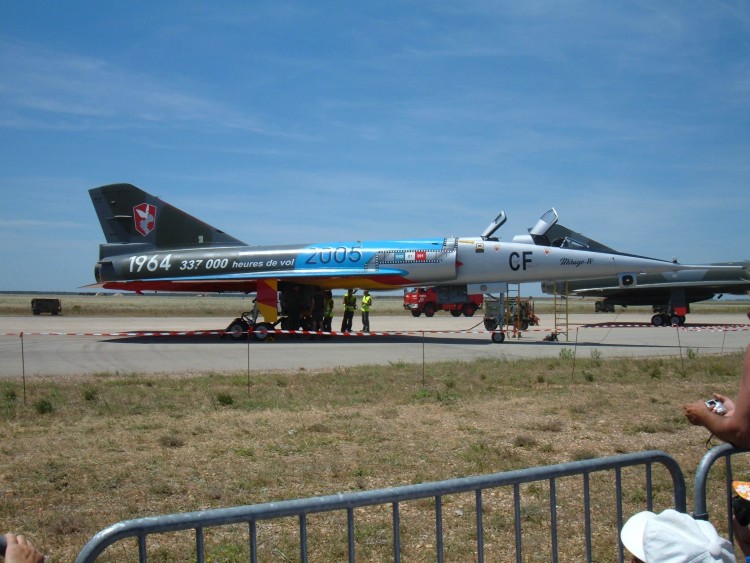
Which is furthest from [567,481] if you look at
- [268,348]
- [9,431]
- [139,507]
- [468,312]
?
[468,312]

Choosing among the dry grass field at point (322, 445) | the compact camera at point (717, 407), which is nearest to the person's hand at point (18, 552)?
the dry grass field at point (322, 445)

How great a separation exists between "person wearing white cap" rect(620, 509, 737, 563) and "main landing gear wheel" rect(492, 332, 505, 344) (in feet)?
64.3

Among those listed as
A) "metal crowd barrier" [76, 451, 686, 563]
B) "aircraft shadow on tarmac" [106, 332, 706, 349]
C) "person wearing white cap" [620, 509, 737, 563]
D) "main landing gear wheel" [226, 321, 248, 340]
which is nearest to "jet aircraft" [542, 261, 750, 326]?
"aircraft shadow on tarmac" [106, 332, 706, 349]

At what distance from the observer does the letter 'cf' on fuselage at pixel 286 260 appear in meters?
21.6

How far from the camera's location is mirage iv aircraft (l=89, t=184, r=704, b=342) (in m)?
21.7

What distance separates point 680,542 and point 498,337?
1990 centimetres

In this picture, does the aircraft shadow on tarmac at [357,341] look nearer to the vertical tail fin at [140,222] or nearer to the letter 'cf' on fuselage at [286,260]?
the letter 'cf' on fuselage at [286,260]

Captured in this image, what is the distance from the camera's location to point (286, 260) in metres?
23.2

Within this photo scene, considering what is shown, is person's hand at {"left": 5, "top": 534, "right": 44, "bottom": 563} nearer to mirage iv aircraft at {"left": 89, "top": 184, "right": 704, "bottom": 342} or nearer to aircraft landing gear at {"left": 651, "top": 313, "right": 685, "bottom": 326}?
mirage iv aircraft at {"left": 89, "top": 184, "right": 704, "bottom": 342}

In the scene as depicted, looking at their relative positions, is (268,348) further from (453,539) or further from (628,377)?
(453,539)

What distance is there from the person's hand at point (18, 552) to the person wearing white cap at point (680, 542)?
2.26 metres

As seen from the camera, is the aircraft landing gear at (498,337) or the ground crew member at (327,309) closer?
the aircraft landing gear at (498,337)

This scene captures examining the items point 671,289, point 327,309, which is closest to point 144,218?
point 327,309

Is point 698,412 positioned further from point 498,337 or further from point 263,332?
point 263,332
